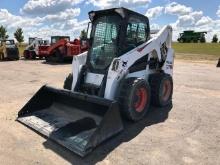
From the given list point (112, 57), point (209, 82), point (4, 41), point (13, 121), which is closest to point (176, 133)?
point (112, 57)

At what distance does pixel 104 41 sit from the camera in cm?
660

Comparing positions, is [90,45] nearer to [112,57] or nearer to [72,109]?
[112,57]

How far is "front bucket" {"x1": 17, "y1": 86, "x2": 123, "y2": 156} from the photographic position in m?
4.82

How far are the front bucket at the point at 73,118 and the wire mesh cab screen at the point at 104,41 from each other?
1.02 m

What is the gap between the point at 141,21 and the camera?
6.79m

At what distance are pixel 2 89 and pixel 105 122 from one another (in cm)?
644

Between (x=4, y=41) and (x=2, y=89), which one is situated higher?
(x=4, y=41)

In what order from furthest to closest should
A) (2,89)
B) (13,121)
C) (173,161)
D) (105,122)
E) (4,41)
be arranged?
1. (4,41)
2. (2,89)
3. (13,121)
4. (105,122)
5. (173,161)

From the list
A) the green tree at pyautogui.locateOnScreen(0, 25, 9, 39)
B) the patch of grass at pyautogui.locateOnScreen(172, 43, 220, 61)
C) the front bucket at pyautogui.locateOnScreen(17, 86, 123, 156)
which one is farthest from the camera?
the green tree at pyautogui.locateOnScreen(0, 25, 9, 39)

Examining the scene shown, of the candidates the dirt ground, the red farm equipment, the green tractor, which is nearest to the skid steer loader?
the dirt ground

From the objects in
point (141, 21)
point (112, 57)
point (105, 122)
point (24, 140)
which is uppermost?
point (141, 21)

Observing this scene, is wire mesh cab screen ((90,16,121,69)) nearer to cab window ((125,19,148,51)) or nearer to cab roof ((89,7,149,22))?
cab roof ((89,7,149,22))

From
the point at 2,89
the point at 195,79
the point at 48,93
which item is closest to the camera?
the point at 48,93

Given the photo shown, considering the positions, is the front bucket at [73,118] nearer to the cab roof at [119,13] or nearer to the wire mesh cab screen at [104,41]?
the wire mesh cab screen at [104,41]
